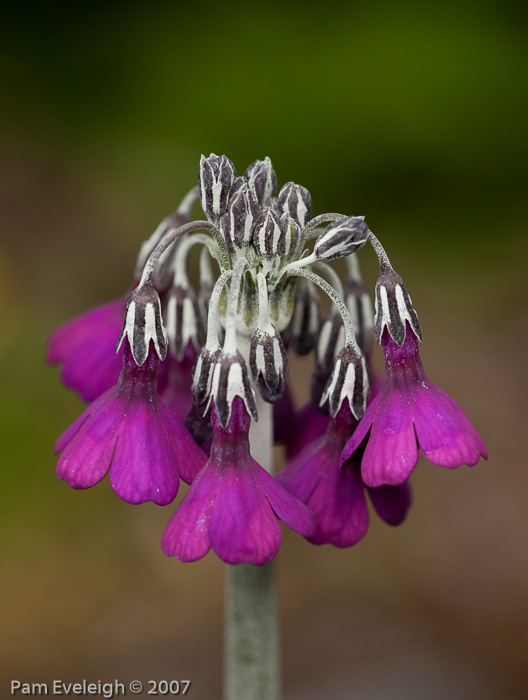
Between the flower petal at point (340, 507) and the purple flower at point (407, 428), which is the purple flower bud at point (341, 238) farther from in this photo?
the flower petal at point (340, 507)

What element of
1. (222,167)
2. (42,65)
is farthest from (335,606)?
(42,65)

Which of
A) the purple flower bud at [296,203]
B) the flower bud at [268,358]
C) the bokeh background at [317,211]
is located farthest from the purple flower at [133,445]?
the bokeh background at [317,211]

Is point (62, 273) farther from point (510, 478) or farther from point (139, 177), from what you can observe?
point (510, 478)

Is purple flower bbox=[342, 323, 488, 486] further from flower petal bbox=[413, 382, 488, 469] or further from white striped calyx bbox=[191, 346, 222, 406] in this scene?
white striped calyx bbox=[191, 346, 222, 406]

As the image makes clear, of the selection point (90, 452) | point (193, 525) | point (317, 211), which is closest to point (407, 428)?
point (193, 525)

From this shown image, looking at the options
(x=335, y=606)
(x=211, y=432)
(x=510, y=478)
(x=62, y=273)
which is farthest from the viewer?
(x=62, y=273)

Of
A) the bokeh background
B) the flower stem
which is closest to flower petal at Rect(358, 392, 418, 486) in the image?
the flower stem
